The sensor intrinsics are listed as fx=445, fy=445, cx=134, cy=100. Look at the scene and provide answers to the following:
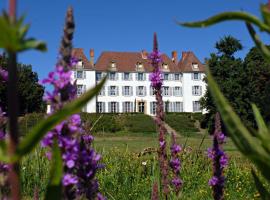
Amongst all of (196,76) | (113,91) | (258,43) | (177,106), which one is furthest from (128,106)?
(258,43)

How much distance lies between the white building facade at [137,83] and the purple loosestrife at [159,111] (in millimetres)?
83461

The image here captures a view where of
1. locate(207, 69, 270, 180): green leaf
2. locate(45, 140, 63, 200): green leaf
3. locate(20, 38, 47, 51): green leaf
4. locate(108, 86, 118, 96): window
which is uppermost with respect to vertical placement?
locate(108, 86, 118, 96): window

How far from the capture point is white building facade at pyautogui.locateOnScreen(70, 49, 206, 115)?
8912 cm

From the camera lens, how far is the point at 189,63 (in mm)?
93625

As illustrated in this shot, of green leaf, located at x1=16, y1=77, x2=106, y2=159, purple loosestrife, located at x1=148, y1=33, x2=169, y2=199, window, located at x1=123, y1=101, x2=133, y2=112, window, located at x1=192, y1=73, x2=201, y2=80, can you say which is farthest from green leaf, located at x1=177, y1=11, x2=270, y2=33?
window, located at x1=192, y1=73, x2=201, y2=80

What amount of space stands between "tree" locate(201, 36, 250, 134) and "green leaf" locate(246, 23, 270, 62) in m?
57.1

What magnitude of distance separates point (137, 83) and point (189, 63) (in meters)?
12.0

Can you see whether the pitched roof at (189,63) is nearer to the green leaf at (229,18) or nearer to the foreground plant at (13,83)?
the green leaf at (229,18)

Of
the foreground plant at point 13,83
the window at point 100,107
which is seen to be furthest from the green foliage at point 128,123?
the foreground plant at point 13,83

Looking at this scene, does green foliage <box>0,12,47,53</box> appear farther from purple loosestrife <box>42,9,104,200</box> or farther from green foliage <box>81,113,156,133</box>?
green foliage <box>81,113,156,133</box>

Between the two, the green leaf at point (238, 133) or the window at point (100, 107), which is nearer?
the green leaf at point (238, 133)

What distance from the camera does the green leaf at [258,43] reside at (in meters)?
1.26

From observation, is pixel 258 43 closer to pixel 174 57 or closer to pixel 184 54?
pixel 184 54

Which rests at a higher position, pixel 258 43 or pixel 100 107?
pixel 100 107
